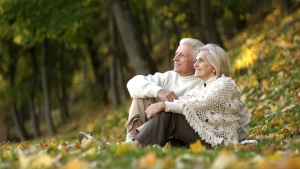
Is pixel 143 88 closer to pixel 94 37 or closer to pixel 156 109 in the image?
pixel 156 109

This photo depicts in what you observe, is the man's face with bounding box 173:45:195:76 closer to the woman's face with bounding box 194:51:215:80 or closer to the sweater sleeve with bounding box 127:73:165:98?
the sweater sleeve with bounding box 127:73:165:98

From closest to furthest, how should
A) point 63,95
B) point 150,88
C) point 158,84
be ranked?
point 150,88 → point 158,84 → point 63,95

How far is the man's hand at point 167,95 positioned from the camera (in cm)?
664

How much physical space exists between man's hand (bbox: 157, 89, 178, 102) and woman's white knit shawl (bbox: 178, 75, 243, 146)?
292mm

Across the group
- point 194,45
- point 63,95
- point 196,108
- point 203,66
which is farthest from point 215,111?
point 63,95

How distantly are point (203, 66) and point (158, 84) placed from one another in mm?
1020

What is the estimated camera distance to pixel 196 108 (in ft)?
20.4

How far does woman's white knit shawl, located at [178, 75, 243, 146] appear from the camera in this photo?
245 inches

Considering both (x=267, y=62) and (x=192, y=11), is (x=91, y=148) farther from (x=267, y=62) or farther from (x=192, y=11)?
(x=192, y=11)

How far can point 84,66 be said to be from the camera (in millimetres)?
34656

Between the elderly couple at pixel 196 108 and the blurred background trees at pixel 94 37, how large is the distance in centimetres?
759

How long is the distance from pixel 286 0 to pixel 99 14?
28.7ft

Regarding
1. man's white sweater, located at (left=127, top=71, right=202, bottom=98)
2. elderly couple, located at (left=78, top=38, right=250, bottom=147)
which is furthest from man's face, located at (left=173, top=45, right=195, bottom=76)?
man's white sweater, located at (left=127, top=71, right=202, bottom=98)

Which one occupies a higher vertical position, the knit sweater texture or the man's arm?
the man's arm
